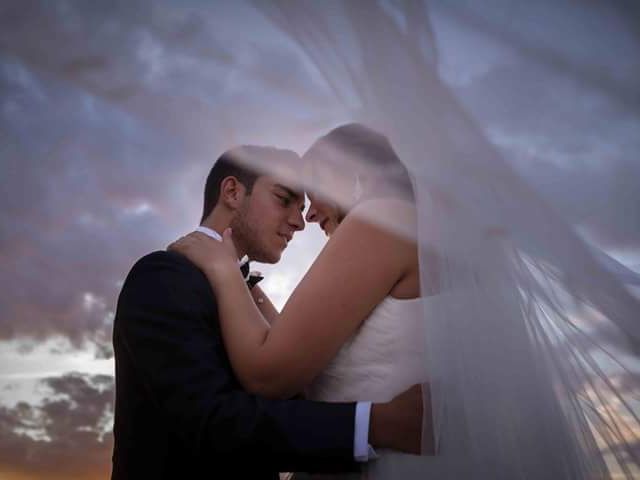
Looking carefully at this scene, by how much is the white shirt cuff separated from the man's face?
1.66 metres

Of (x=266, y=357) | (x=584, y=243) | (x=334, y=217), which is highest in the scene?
(x=334, y=217)

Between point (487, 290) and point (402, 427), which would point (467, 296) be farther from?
point (402, 427)

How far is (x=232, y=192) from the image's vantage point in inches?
151

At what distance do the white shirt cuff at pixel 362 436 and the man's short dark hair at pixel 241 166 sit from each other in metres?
1.85

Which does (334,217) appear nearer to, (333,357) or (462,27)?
(333,357)

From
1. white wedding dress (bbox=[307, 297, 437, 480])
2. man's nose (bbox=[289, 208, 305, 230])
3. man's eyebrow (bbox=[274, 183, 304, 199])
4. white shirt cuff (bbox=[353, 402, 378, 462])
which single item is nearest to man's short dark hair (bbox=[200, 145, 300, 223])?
man's eyebrow (bbox=[274, 183, 304, 199])

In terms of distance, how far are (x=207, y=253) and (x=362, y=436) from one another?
116cm

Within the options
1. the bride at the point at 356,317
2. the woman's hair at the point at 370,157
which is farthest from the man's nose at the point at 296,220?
the bride at the point at 356,317

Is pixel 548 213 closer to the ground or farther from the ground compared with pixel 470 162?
closer to the ground

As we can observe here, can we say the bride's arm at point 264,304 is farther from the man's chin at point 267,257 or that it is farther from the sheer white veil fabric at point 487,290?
the sheer white veil fabric at point 487,290

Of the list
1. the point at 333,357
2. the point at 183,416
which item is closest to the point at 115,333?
the point at 183,416

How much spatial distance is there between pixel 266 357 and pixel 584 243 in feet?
4.30

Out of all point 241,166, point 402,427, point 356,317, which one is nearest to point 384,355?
point 356,317

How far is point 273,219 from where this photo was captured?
3906 millimetres
